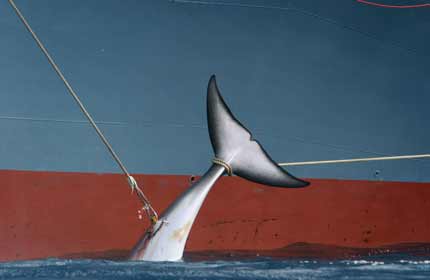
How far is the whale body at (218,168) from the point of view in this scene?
688 centimetres

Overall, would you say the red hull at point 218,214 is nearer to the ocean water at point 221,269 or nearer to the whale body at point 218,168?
the ocean water at point 221,269

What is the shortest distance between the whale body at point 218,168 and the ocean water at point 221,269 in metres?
0.21

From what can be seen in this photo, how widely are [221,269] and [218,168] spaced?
0.94m

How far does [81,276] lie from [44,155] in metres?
2.37

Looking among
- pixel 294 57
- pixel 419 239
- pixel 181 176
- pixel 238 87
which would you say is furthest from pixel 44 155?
pixel 419 239

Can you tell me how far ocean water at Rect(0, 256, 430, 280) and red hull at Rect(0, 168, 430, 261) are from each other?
0.42 m

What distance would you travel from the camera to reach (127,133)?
8.32 metres

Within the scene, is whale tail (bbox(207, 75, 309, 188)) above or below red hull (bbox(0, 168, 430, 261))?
above

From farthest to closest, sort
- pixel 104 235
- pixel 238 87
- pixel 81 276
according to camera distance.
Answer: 1. pixel 238 87
2. pixel 104 235
3. pixel 81 276

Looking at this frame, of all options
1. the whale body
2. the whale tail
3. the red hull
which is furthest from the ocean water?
the whale tail

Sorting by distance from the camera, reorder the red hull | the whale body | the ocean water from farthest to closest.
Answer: the red hull
the whale body
the ocean water

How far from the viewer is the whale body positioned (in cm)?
688

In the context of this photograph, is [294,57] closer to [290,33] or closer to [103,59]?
[290,33]

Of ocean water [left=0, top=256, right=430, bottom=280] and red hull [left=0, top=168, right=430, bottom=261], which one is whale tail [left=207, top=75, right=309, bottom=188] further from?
red hull [left=0, top=168, right=430, bottom=261]
